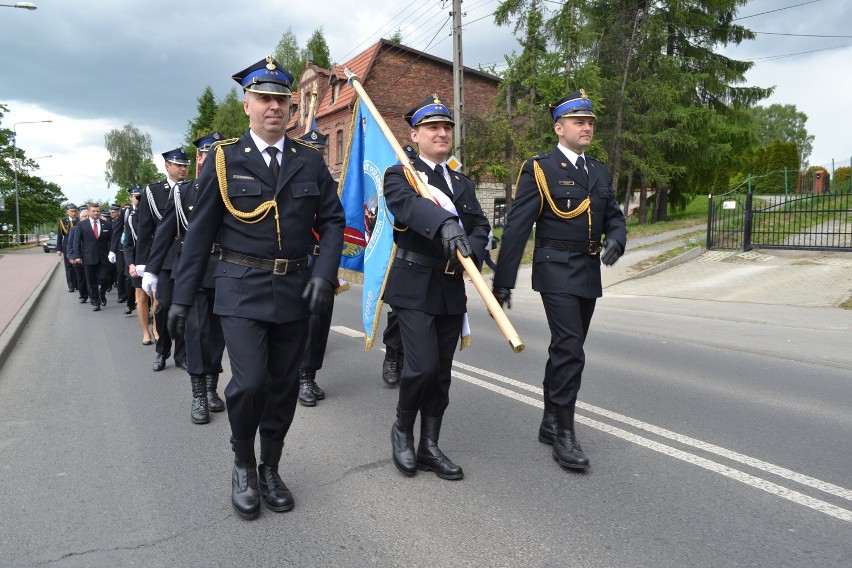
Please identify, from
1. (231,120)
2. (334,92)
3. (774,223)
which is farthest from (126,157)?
(774,223)

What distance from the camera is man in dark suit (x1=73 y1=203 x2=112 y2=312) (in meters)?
12.7

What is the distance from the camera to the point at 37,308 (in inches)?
513

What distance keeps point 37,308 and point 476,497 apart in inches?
485

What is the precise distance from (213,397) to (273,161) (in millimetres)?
2773

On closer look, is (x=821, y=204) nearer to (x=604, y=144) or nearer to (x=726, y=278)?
(x=726, y=278)

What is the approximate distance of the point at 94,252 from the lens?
12.8m

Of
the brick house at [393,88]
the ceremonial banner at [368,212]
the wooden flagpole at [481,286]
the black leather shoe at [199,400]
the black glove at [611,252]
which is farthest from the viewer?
the brick house at [393,88]

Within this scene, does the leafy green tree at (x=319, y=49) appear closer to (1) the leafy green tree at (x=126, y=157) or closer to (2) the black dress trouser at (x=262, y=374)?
(1) the leafy green tree at (x=126, y=157)

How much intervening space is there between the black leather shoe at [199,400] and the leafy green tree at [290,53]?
52944 mm

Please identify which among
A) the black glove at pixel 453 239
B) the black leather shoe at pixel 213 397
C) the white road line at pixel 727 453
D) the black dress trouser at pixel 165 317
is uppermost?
the black glove at pixel 453 239

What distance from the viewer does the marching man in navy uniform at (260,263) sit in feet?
10.3

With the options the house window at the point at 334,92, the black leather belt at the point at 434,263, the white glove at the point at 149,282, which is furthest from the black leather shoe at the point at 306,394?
the house window at the point at 334,92

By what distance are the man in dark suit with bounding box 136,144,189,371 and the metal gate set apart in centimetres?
1272

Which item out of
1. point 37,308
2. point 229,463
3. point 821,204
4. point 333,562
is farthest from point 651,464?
point 821,204
